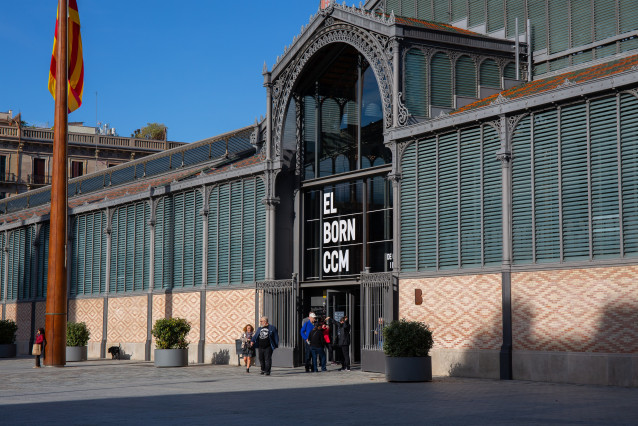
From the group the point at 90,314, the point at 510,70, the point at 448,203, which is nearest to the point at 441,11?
the point at 510,70

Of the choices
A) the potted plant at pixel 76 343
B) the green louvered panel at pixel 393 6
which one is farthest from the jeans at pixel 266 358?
the green louvered panel at pixel 393 6

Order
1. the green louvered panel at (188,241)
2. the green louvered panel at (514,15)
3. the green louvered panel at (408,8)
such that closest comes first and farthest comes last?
the green louvered panel at (514,15) → the green louvered panel at (408,8) → the green louvered panel at (188,241)

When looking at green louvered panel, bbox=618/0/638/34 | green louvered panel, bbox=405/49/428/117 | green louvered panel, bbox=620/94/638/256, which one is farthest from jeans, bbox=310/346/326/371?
green louvered panel, bbox=618/0/638/34

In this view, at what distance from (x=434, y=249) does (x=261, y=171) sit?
9.67m

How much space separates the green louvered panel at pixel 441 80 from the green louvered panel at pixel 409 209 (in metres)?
2.32

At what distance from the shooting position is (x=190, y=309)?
37.9 meters

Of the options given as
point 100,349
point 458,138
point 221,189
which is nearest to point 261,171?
point 221,189

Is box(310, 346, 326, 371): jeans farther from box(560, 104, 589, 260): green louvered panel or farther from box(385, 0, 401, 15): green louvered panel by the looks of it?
box(385, 0, 401, 15): green louvered panel

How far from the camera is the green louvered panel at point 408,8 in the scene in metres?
37.4

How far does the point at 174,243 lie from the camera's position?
39.3 meters

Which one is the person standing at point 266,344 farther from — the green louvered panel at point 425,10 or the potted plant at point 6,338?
the potted plant at point 6,338

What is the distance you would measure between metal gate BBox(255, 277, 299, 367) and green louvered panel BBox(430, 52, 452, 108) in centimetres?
824

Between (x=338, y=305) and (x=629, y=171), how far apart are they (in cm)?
1339

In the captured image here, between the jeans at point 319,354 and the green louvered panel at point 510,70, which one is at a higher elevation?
the green louvered panel at point 510,70
